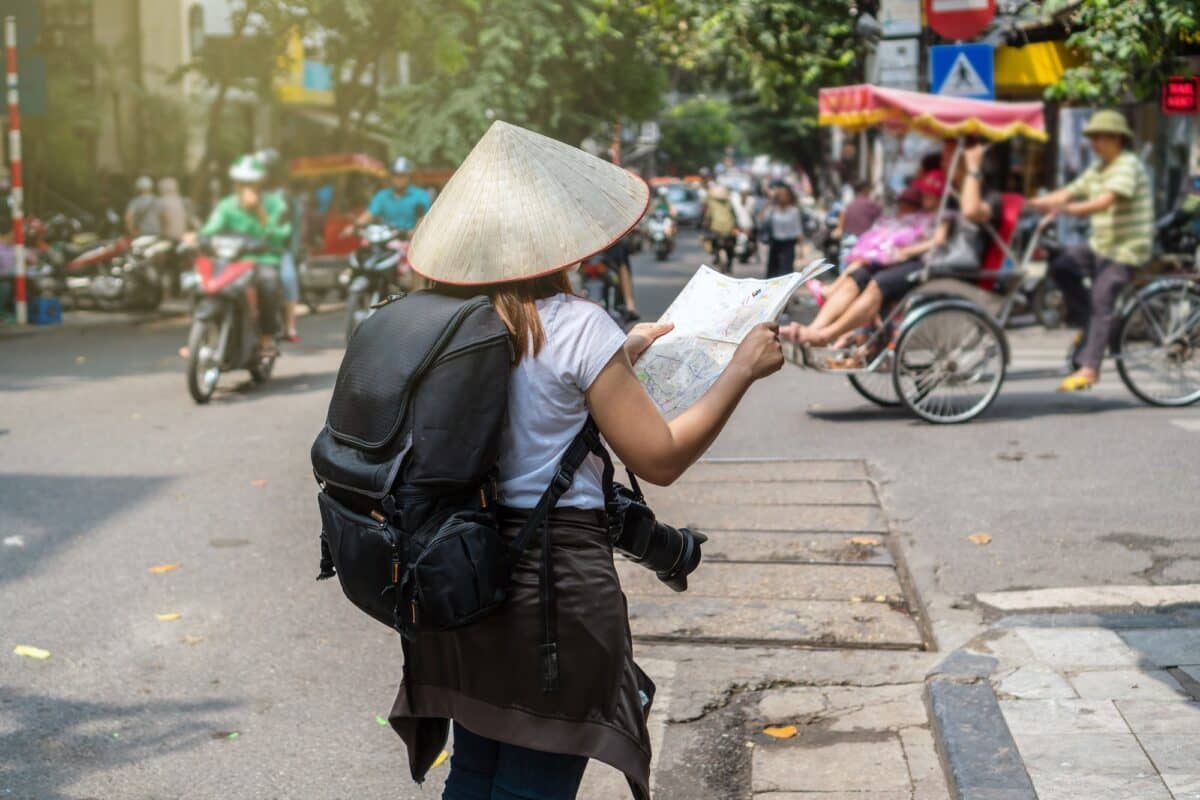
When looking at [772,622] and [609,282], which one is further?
[609,282]

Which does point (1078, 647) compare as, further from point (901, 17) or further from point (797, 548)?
point (901, 17)

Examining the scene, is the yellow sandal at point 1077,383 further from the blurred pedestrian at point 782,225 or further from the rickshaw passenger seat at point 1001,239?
the blurred pedestrian at point 782,225

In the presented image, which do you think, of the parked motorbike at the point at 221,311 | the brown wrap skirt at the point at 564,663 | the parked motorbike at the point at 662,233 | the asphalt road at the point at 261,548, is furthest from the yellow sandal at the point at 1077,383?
the parked motorbike at the point at 662,233

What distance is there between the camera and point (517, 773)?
9.03 feet

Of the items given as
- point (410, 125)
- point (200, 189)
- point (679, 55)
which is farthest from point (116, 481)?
point (679, 55)

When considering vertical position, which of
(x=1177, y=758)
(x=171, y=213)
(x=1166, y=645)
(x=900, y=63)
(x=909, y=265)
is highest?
(x=900, y=63)

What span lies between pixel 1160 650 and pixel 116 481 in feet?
17.5

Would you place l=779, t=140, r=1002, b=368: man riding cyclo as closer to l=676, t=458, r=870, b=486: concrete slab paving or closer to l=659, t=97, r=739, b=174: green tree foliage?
l=676, t=458, r=870, b=486: concrete slab paving

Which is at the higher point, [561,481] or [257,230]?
[561,481]

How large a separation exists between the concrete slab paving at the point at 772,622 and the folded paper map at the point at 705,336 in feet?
8.11

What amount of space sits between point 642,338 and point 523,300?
1.26ft

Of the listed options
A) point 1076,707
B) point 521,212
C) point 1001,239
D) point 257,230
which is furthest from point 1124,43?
point 521,212

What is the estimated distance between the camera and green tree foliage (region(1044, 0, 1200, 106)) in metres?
11.1

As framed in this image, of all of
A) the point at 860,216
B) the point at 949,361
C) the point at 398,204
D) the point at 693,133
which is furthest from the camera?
the point at 693,133
